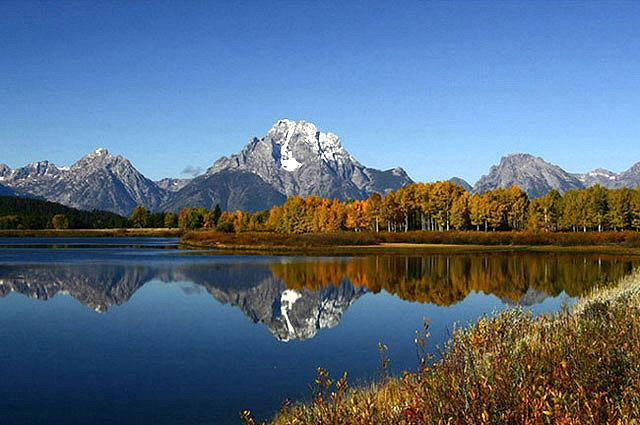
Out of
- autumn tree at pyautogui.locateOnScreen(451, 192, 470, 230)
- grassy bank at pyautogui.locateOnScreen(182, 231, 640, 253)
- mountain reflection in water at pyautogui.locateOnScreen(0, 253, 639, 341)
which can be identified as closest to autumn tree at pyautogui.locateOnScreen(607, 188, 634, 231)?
grassy bank at pyautogui.locateOnScreen(182, 231, 640, 253)

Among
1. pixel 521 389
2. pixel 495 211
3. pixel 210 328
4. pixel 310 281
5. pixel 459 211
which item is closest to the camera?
pixel 521 389

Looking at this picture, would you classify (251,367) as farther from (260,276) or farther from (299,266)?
(299,266)

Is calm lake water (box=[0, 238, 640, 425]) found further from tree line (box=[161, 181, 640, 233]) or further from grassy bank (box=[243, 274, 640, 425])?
tree line (box=[161, 181, 640, 233])

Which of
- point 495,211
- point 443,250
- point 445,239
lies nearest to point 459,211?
point 495,211

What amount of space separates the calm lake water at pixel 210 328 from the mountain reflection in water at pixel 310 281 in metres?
0.21

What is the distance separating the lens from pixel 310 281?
189ft

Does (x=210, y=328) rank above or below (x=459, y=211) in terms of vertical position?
below

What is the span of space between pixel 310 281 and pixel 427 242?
248ft

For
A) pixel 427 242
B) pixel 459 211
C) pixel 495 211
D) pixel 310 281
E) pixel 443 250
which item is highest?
pixel 459 211

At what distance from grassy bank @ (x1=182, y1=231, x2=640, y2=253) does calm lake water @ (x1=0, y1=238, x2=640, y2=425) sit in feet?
144

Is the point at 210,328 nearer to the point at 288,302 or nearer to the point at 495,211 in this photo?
the point at 288,302

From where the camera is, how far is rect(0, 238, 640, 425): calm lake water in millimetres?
18750

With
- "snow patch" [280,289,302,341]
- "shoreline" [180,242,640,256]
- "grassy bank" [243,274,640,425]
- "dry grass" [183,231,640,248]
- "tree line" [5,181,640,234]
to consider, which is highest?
"tree line" [5,181,640,234]

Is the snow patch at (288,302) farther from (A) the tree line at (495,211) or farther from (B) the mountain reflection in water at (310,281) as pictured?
(A) the tree line at (495,211)
